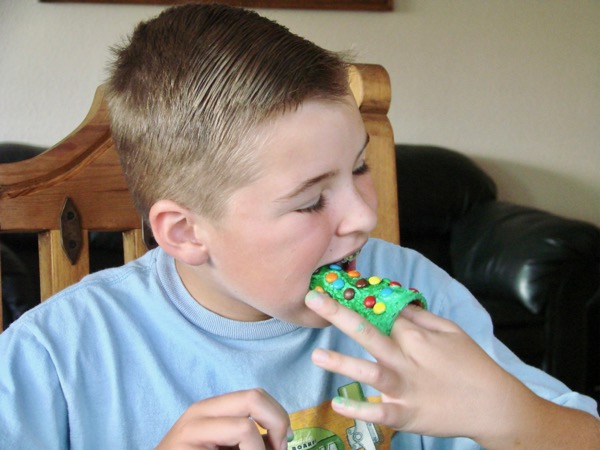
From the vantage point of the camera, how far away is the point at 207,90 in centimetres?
73

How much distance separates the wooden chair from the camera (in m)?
0.90

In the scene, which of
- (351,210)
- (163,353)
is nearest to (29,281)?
(163,353)

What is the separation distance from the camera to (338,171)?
2.46 ft

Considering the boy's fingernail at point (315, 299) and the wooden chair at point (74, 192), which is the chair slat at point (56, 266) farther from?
the boy's fingernail at point (315, 299)

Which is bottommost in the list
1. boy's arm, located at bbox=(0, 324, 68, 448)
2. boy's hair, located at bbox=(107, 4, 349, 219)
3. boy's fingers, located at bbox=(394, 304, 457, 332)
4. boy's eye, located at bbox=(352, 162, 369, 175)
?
boy's arm, located at bbox=(0, 324, 68, 448)

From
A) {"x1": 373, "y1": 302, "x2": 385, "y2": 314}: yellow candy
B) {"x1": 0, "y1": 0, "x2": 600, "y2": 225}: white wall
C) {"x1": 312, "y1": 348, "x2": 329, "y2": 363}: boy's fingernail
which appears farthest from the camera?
{"x1": 0, "y1": 0, "x2": 600, "y2": 225}: white wall

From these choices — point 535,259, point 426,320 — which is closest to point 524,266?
point 535,259

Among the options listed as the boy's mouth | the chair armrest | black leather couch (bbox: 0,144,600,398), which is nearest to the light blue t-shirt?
the boy's mouth

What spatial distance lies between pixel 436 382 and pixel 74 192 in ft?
1.80

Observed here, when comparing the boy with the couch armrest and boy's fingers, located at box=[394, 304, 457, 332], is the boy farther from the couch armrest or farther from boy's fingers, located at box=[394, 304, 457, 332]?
the couch armrest

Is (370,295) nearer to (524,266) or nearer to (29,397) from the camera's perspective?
(29,397)

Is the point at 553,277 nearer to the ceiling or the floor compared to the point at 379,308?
nearer to the floor

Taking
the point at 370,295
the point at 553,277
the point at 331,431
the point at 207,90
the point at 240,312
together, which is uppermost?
the point at 207,90

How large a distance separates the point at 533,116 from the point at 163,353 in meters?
2.81
